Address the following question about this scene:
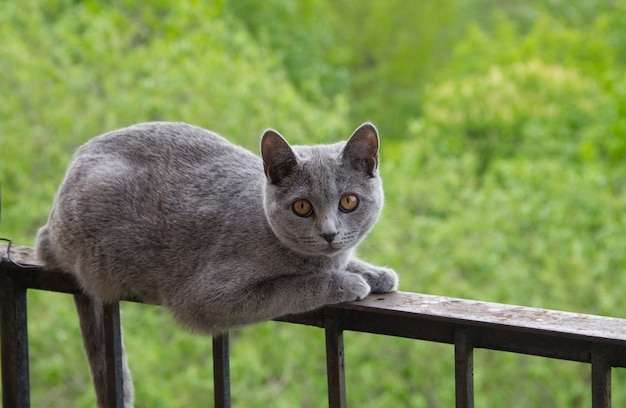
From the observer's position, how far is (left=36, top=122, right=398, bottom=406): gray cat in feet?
6.42

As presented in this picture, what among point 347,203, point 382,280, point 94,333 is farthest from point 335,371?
point 94,333

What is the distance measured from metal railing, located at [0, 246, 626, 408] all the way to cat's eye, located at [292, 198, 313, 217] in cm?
25

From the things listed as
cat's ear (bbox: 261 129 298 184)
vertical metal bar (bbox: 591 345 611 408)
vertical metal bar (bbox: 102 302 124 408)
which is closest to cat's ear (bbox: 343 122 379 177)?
cat's ear (bbox: 261 129 298 184)

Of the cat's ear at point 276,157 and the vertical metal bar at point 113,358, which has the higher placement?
the cat's ear at point 276,157

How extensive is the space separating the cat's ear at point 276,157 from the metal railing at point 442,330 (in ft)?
1.13

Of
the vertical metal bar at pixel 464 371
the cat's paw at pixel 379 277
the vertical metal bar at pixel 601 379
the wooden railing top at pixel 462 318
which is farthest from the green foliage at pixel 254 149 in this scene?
the vertical metal bar at pixel 601 379

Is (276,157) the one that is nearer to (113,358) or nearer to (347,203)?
(347,203)

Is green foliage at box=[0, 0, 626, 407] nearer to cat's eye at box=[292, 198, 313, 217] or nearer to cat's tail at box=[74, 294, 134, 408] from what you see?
cat's tail at box=[74, 294, 134, 408]

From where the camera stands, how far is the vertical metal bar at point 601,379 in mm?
1366

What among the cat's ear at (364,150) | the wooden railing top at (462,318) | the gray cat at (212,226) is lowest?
the wooden railing top at (462,318)

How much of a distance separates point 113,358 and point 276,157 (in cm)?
56

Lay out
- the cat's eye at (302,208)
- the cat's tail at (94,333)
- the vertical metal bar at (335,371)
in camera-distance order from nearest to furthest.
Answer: the vertical metal bar at (335,371) < the cat's eye at (302,208) < the cat's tail at (94,333)

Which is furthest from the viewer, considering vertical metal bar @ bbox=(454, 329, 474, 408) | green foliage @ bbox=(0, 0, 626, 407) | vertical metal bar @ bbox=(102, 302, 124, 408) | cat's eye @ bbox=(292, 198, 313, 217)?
green foliage @ bbox=(0, 0, 626, 407)

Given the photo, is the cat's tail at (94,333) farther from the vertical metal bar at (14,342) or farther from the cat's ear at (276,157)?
the cat's ear at (276,157)
